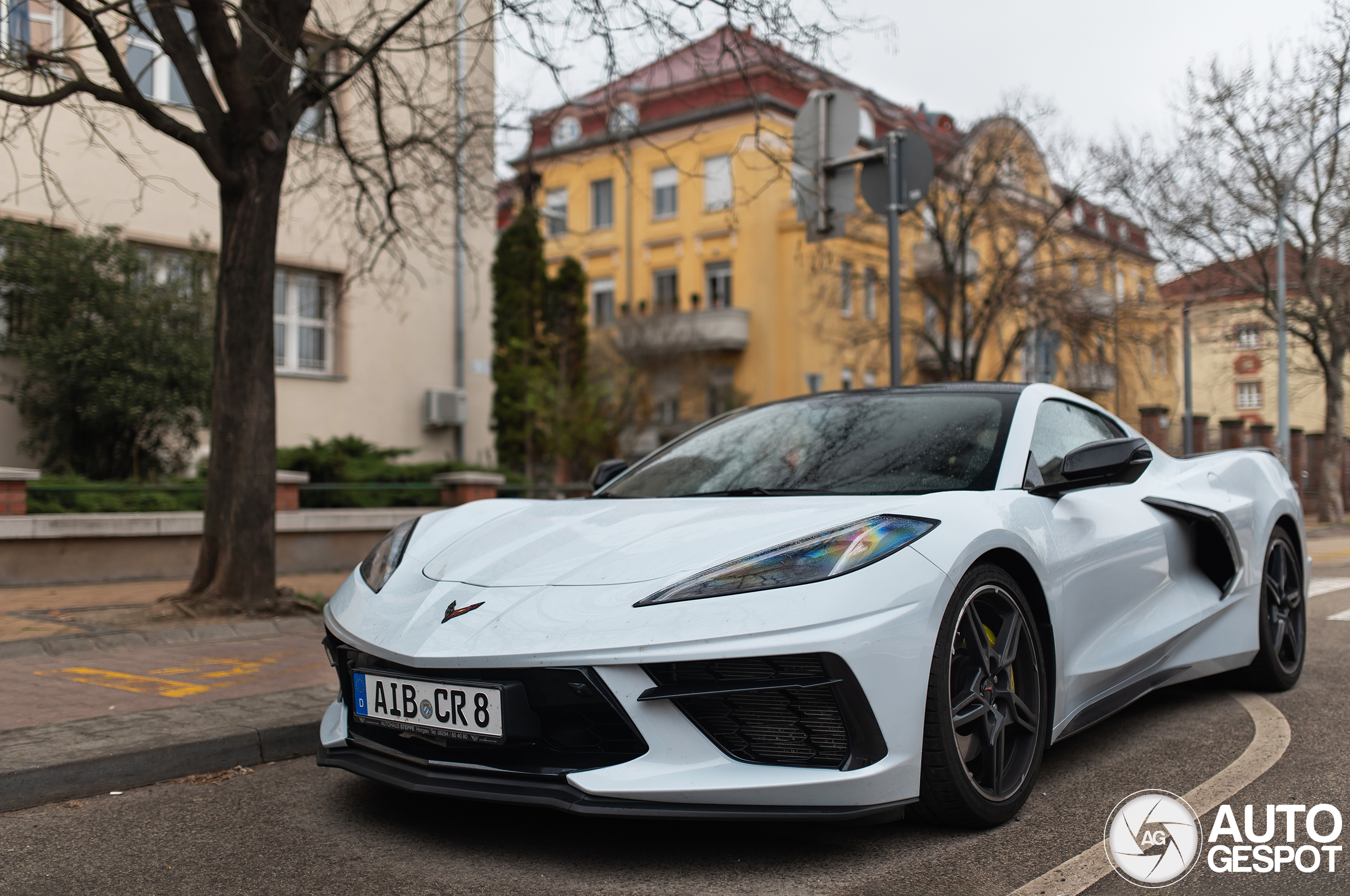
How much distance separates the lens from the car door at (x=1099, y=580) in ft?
11.7

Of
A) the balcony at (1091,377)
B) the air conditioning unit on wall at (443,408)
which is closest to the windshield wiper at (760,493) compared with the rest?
the air conditioning unit on wall at (443,408)

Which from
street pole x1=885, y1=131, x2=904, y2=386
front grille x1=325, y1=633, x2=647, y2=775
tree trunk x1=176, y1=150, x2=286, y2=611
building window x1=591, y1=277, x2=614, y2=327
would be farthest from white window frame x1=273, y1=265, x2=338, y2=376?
building window x1=591, y1=277, x2=614, y2=327

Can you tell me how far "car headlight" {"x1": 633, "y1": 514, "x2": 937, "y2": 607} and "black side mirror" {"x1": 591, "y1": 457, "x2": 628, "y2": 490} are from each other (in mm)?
1845

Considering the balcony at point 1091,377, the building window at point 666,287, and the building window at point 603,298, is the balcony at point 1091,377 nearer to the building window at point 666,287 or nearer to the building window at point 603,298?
the building window at point 666,287

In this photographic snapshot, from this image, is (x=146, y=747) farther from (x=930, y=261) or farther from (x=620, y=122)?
(x=930, y=261)

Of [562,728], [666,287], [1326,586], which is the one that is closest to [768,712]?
[562,728]

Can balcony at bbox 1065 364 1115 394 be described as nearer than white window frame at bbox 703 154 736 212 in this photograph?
Yes

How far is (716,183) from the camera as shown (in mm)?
33469

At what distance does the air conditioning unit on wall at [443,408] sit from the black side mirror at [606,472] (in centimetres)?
1174

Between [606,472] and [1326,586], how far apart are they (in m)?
8.27

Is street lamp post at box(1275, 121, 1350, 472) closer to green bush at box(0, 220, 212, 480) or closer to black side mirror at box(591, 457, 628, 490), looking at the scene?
green bush at box(0, 220, 212, 480)

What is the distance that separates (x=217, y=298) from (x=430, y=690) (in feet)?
17.8

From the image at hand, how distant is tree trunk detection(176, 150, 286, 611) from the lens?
7.45 metres

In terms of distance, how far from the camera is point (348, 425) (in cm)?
1543
